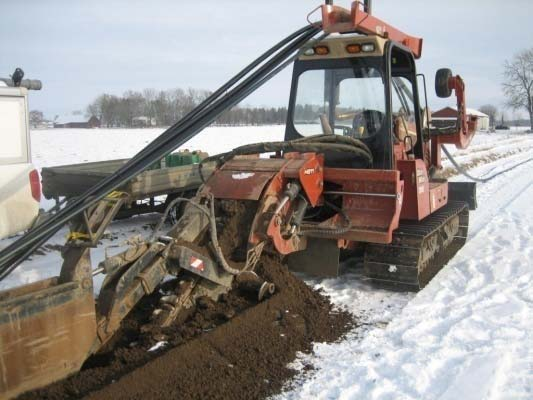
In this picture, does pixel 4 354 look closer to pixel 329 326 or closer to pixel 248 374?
pixel 248 374

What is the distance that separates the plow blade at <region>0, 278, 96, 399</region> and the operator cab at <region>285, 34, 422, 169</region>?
3.43 metres

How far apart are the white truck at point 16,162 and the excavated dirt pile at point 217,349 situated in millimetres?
2272

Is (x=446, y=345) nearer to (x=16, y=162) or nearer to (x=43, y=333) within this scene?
(x=43, y=333)

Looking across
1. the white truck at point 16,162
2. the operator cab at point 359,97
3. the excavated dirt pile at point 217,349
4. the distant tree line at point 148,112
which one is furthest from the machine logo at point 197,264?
the distant tree line at point 148,112

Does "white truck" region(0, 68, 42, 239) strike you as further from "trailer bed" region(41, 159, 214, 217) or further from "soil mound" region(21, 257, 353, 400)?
"soil mound" region(21, 257, 353, 400)

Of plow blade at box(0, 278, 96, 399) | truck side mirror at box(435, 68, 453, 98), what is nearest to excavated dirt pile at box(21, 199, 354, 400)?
plow blade at box(0, 278, 96, 399)

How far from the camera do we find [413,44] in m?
6.90

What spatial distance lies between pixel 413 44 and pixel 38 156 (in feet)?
65.7

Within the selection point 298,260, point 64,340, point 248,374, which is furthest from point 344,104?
point 64,340

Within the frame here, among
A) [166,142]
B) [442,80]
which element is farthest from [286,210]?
[442,80]

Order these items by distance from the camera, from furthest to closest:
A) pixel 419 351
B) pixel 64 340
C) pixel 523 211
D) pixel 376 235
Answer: pixel 523 211 < pixel 376 235 < pixel 419 351 < pixel 64 340

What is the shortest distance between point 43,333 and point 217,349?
1.38 meters

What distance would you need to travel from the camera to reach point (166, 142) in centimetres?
431

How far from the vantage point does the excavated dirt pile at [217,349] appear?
369cm
